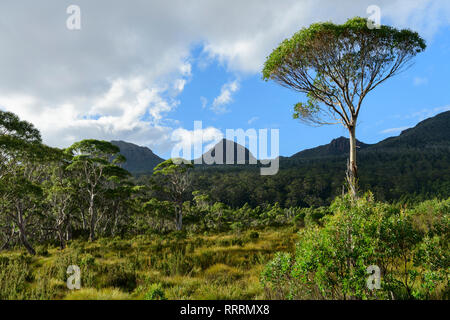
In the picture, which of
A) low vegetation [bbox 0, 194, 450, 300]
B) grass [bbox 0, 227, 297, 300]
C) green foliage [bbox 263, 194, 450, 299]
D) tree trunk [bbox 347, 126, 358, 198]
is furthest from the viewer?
tree trunk [bbox 347, 126, 358, 198]

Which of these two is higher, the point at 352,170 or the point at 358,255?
the point at 352,170

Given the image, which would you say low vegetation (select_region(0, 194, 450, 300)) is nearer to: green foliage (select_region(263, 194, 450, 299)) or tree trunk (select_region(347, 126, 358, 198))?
Result: green foliage (select_region(263, 194, 450, 299))

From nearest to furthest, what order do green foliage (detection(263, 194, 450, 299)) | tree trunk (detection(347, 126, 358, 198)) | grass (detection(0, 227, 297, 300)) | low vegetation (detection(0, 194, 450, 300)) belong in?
green foliage (detection(263, 194, 450, 299)) < low vegetation (detection(0, 194, 450, 300)) < grass (detection(0, 227, 297, 300)) < tree trunk (detection(347, 126, 358, 198))

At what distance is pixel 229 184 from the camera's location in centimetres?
10656

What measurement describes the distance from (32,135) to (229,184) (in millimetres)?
94048

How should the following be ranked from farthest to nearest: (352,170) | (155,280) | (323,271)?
(352,170) < (155,280) < (323,271)

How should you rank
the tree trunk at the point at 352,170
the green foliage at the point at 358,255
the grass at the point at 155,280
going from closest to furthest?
the green foliage at the point at 358,255
the grass at the point at 155,280
the tree trunk at the point at 352,170

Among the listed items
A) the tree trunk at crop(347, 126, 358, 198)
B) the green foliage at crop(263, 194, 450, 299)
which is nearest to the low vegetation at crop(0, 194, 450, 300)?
the green foliage at crop(263, 194, 450, 299)

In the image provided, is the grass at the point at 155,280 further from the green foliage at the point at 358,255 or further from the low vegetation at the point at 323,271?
the green foliage at the point at 358,255

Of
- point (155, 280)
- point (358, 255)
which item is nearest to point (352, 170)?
point (358, 255)

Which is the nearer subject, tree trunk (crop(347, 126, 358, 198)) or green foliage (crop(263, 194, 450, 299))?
green foliage (crop(263, 194, 450, 299))

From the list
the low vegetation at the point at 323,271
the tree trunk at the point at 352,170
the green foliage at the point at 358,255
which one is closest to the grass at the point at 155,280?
the low vegetation at the point at 323,271

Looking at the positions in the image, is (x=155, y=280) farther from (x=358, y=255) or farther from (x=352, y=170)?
(x=352, y=170)

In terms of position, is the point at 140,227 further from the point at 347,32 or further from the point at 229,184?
the point at 229,184
